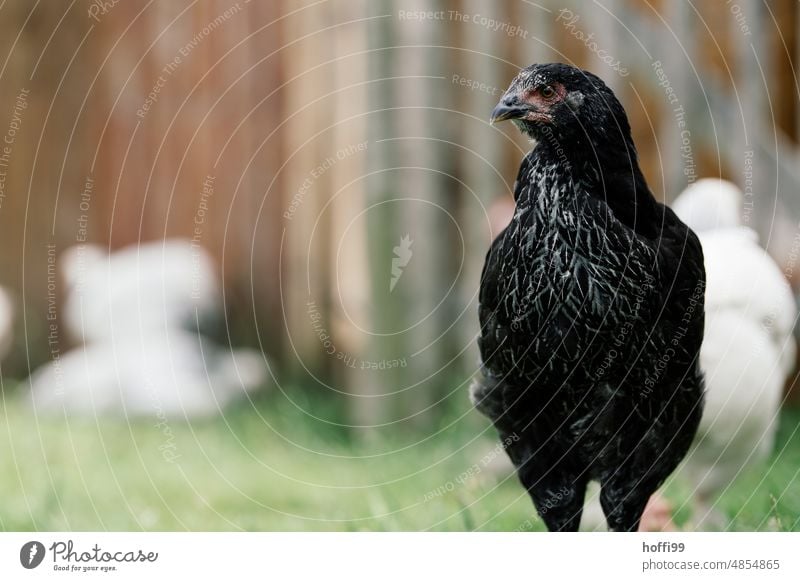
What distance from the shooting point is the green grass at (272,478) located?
227 cm

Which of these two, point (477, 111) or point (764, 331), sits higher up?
point (477, 111)

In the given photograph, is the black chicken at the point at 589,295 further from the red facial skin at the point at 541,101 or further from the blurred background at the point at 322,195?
the blurred background at the point at 322,195

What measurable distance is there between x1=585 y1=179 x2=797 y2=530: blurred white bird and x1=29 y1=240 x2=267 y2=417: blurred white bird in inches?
64.7

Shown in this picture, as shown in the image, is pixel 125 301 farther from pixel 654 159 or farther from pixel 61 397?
pixel 654 159

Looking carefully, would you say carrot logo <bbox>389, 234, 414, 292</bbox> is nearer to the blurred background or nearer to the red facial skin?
the blurred background

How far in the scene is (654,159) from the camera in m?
3.09

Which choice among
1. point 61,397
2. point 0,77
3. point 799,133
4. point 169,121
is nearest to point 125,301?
point 61,397

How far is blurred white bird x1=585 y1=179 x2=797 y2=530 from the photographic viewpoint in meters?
2.02

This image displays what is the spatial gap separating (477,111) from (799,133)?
1.07 m

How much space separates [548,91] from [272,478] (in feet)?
5.20
